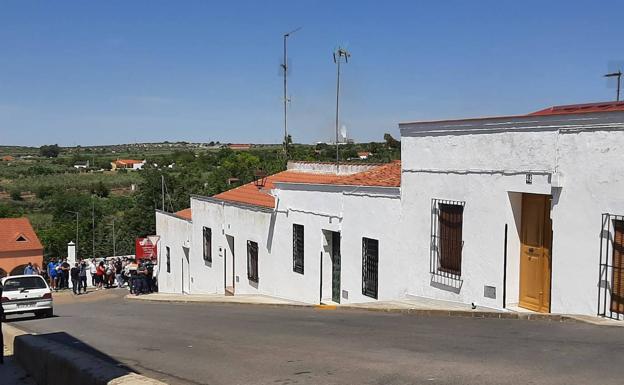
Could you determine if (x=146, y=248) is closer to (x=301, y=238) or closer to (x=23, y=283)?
(x=23, y=283)

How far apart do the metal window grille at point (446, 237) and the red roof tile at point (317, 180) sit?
1794 mm

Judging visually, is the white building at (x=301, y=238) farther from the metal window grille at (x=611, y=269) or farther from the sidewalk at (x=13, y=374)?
the sidewalk at (x=13, y=374)

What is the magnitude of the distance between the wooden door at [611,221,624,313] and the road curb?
7656 mm

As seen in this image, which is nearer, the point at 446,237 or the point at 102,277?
the point at 446,237

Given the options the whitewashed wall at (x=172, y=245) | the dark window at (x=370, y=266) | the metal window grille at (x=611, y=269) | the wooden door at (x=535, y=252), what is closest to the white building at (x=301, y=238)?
the dark window at (x=370, y=266)

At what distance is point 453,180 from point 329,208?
5051mm

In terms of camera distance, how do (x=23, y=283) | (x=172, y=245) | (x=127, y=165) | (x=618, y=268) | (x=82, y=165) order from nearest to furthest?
(x=618, y=268)
(x=23, y=283)
(x=172, y=245)
(x=127, y=165)
(x=82, y=165)

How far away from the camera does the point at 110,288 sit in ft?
102

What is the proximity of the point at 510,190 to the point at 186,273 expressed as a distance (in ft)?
65.7

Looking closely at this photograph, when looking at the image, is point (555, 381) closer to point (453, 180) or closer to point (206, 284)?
point (453, 180)

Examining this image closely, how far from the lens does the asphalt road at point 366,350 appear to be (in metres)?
6.97

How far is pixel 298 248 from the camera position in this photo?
19.6m

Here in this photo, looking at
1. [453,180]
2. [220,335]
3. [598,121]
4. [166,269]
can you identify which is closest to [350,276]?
[453,180]

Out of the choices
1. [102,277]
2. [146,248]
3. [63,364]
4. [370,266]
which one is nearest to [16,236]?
[146,248]
